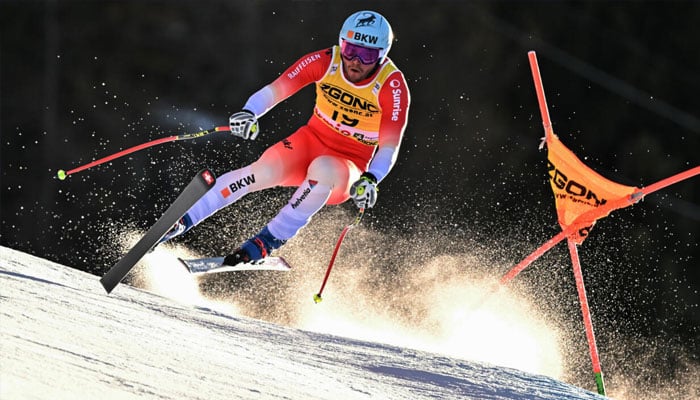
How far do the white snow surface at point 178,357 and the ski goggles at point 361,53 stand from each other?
1429 millimetres

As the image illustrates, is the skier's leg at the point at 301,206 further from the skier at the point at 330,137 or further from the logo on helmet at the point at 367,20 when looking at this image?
the logo on helmet at the point at 367,20

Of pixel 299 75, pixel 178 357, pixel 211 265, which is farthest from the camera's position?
pixel 299 75

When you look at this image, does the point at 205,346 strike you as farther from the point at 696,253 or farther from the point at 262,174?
the point at 696,253

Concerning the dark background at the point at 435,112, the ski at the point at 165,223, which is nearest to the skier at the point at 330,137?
the ski at the point at 165,223

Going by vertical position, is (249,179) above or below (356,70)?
below

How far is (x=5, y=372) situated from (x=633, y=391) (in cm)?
828

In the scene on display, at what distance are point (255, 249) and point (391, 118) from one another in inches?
36.4

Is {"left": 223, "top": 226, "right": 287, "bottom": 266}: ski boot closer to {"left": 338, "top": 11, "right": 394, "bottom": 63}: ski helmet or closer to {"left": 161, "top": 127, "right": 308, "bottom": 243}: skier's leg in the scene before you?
{"left": 161, "top": 127, "right": 308, "bottom": 243}: skier's leg

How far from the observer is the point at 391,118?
4711 mm

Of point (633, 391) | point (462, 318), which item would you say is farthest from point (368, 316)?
point (633, 391)

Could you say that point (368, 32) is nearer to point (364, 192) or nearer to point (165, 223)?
point (364, 192)

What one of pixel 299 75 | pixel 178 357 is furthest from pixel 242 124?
pixel 178 357

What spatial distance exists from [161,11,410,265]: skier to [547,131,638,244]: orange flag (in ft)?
2.83

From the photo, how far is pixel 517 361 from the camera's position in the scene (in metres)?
6.73
